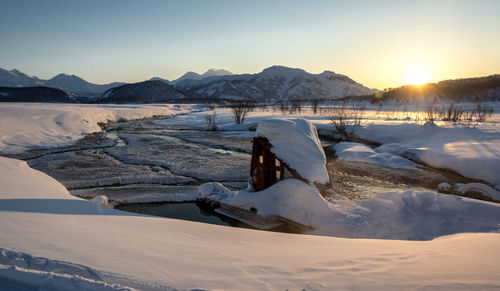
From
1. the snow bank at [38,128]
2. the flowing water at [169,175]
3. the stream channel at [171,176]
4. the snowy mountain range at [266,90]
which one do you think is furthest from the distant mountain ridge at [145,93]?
the flowing water at [169,175]

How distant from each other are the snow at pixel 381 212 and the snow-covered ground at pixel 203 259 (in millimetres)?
1375

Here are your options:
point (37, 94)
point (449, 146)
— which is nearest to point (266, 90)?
point (37, 94)

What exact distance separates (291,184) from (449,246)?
312 cm

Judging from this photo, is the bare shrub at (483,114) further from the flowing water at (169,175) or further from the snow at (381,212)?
the snow at (381,212)

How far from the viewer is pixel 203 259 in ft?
9.12

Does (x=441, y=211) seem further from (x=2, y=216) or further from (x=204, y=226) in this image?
(x=2, y=216)

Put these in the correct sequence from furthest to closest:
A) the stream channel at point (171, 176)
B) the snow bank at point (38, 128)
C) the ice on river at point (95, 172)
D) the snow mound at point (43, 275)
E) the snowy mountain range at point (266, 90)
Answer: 1. the snowy mountain range at point (266, 90)
2. the snow bank at point (38, 128)
3. the ice on river at point (95, 172)
4. the stream channel at point (171, 176)
5. the snow mound at point (43, 275)

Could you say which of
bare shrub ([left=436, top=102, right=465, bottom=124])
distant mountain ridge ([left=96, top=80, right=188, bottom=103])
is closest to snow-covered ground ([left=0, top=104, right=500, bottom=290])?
bare shrub ([left=436, top=102, right=465, bottom=124])

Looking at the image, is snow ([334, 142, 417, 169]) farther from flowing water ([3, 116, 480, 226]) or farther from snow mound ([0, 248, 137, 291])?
snow mound ([0, 248, 137, 291])

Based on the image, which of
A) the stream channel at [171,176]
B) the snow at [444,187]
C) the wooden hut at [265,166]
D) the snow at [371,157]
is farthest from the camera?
the snow at [371,157]

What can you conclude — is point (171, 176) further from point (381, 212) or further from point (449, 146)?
point (449, 146)

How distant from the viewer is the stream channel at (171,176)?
25.4 ft

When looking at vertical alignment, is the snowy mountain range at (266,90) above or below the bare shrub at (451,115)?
above

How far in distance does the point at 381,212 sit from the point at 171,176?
727 cm
